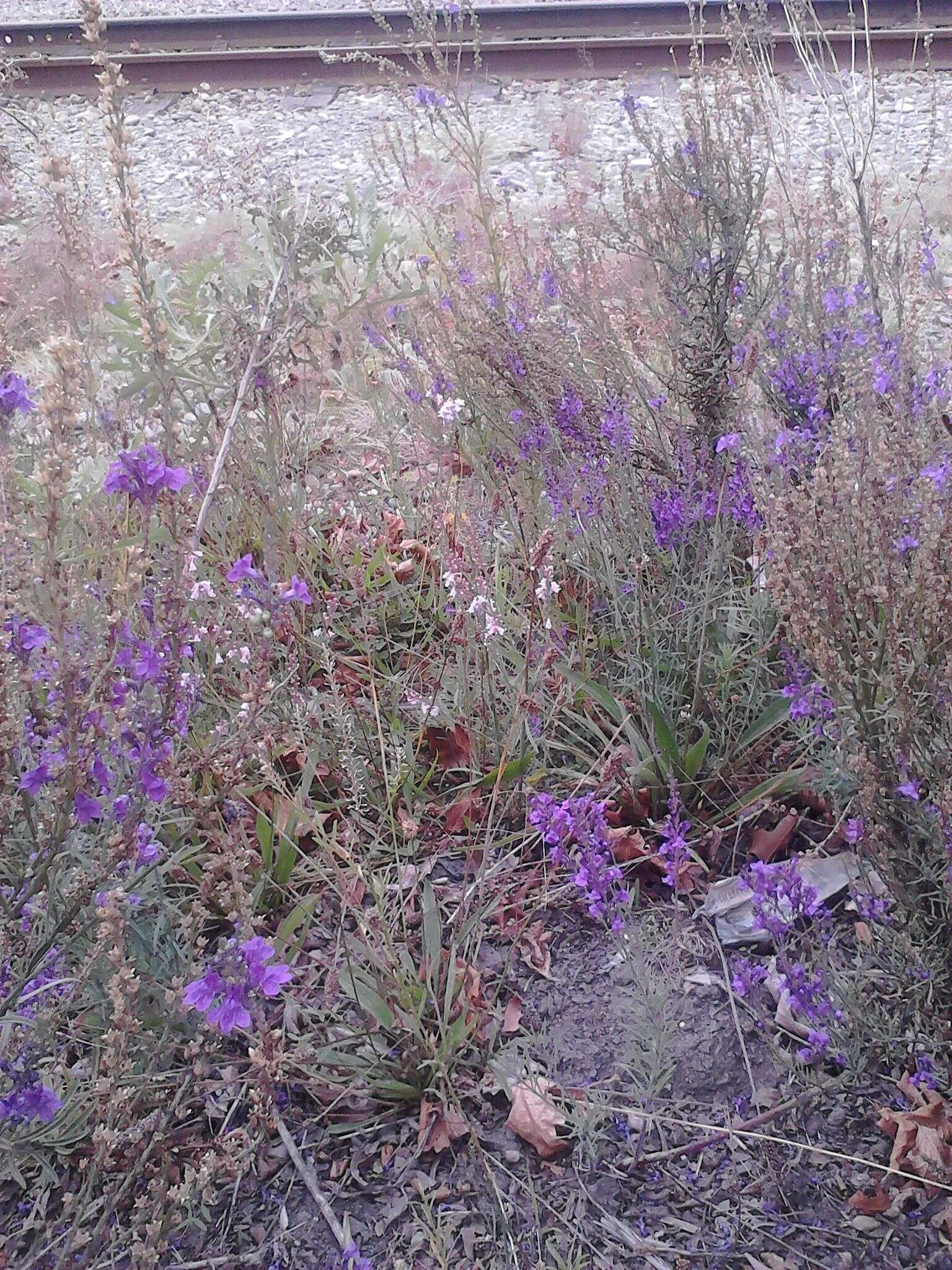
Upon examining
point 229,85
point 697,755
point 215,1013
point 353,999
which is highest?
point 229,85

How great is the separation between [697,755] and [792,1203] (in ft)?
2.80

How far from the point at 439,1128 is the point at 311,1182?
8.5 inches

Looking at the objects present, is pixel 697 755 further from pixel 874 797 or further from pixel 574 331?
pixel 574 331

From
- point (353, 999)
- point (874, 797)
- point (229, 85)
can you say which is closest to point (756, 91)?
point (874, 797)

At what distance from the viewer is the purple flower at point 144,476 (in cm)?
139

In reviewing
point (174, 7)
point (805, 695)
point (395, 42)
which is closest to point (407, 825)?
point (805, 695)

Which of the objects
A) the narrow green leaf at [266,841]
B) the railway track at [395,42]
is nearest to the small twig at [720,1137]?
the narrow green leaf at [266,841]

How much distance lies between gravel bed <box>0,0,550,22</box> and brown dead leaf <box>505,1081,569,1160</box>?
24.9 feet

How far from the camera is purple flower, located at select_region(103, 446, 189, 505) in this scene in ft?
4.57

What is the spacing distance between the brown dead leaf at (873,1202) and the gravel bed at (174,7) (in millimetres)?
7741

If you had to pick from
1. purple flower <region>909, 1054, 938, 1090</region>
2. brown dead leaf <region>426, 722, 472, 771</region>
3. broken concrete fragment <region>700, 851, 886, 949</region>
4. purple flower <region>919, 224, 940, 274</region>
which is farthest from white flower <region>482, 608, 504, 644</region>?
purple flower <region>919, 224, 940, 274</region>

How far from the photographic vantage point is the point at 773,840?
2.11m

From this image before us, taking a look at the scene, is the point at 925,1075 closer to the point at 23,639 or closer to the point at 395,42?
the point at 23,639

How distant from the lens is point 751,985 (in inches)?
73.4
